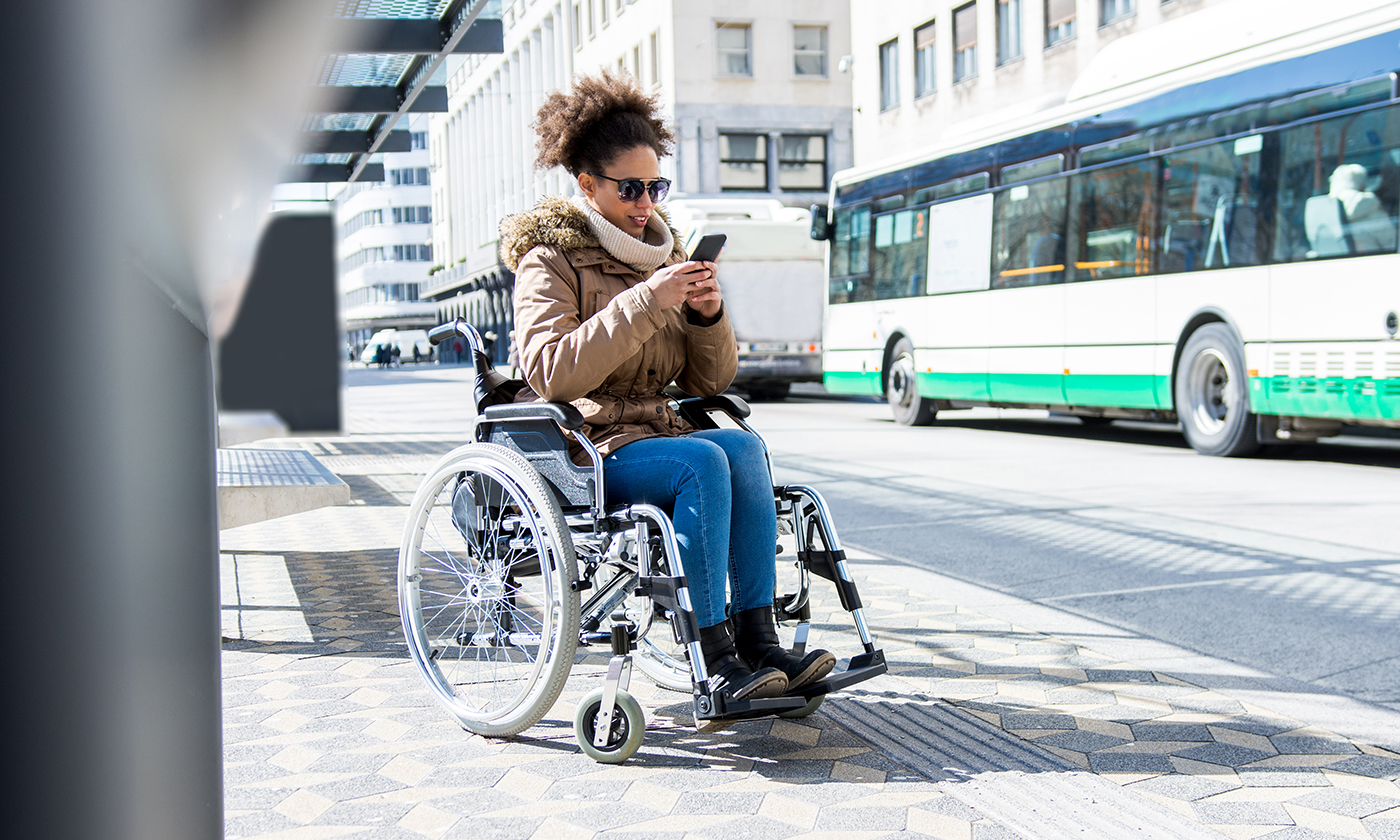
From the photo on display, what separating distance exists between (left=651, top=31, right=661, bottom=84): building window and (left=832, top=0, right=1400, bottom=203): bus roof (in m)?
33.2

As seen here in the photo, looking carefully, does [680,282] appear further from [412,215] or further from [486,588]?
[412,215]

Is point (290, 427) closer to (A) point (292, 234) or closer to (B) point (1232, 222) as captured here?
(A) point (292, 234)

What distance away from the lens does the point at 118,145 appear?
2.55 ft

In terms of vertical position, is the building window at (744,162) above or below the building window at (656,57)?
below

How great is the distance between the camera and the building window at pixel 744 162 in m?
46.7

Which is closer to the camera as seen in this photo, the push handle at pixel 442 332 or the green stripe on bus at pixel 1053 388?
the push handle at pixel 442 332

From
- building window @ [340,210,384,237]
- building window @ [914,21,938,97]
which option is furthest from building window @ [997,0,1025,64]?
building window @ [340,210,384,237]

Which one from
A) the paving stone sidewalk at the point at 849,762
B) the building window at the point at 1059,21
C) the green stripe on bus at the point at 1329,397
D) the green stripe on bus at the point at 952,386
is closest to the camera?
the paving stone sidewalk at the point at 849,762

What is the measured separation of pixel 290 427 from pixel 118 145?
0.21m

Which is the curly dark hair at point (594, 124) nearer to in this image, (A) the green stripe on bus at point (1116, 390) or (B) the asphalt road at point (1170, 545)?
Result: (B) the asphalt road at point (1170, 545)

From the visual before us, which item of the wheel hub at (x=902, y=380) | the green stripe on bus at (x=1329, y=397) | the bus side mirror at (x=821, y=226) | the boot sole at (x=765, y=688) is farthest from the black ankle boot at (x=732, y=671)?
the bus side mirror at (x=821, y=226)

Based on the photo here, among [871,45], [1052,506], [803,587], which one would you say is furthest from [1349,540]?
[871,45]

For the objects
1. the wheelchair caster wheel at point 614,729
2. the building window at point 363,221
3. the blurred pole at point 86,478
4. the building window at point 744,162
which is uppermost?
the building window at point 744,162

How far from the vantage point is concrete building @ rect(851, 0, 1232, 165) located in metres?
26.6
